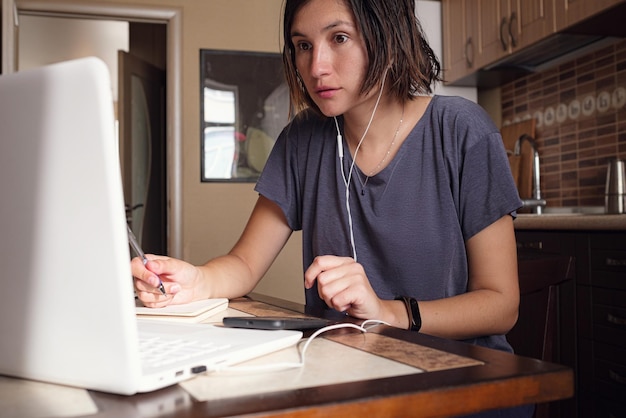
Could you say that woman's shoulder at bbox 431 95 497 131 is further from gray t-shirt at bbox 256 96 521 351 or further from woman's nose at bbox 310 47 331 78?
woman's nose at bbox 310 47 331 78

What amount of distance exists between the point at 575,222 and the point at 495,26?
54.7 inches

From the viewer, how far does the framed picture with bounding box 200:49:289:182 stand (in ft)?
12.9

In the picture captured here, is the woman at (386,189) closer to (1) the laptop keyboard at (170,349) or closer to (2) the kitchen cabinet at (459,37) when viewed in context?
(1) the laptop keyboard at (170,349)

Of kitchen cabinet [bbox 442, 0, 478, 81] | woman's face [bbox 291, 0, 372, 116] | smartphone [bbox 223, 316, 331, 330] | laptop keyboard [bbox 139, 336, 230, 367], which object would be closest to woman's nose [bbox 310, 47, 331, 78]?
woman's face [bbox 291, 0, 372, 116]

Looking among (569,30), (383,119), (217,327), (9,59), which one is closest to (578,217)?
(569,30)

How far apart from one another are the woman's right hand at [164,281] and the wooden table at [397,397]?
500mm

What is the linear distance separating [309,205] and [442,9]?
10.1 ft

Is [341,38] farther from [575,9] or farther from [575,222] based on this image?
[575,9]

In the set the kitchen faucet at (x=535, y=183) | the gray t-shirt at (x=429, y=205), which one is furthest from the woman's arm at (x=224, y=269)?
the kitchen faucet at (x=535, y=183)

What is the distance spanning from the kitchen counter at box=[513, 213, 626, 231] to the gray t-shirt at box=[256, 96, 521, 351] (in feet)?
3.57

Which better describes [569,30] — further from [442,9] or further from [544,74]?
[442,9]

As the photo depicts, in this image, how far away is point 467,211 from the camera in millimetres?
1195

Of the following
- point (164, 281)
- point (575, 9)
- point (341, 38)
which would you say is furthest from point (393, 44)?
point (575, 9)

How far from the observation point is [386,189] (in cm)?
128
